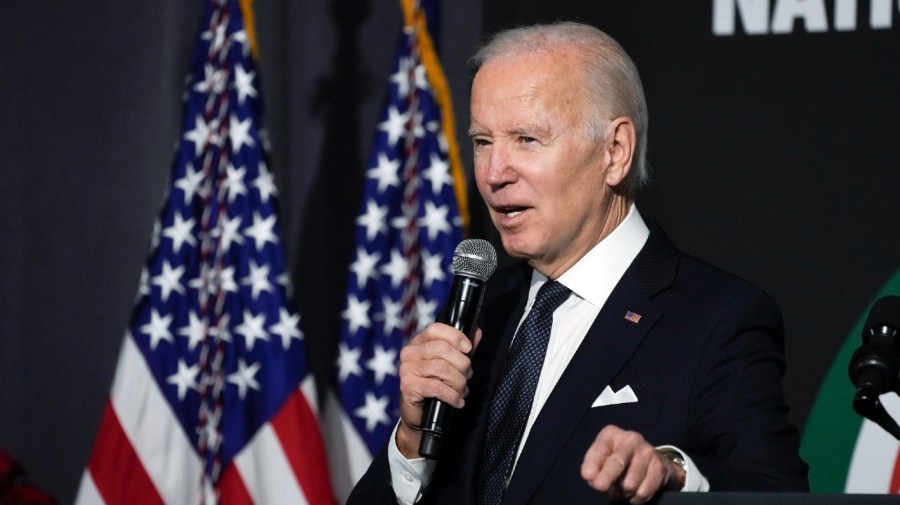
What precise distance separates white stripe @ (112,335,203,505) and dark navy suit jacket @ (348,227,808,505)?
1.49 meters

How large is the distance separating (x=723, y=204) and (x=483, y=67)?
148 cm

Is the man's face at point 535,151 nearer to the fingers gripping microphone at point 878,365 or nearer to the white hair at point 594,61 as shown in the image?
the white hair at point 594,61

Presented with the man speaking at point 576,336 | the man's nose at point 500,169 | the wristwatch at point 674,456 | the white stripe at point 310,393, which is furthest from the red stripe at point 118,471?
the wristwatch at point 674,456

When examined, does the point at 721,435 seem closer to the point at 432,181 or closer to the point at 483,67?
the point at 483,67

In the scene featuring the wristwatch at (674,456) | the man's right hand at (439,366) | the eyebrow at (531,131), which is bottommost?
the wristwatch at (674,456)

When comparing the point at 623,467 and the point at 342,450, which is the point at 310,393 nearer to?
the point at 342,450

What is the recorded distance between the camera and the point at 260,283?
3.34m

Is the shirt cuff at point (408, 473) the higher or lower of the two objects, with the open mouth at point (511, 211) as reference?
lower

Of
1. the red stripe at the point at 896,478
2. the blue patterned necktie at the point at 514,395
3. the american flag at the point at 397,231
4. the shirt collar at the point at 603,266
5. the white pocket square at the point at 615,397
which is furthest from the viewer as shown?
the american flag at the point at 397,231

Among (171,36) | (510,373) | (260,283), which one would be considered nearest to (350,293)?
(260,283)

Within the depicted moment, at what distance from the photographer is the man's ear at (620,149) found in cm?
200

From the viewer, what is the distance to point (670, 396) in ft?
5.83

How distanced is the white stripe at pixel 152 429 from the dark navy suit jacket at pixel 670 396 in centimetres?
149

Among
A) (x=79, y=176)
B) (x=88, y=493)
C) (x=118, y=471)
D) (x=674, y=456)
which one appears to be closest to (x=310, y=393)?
(x=118, y=471)
